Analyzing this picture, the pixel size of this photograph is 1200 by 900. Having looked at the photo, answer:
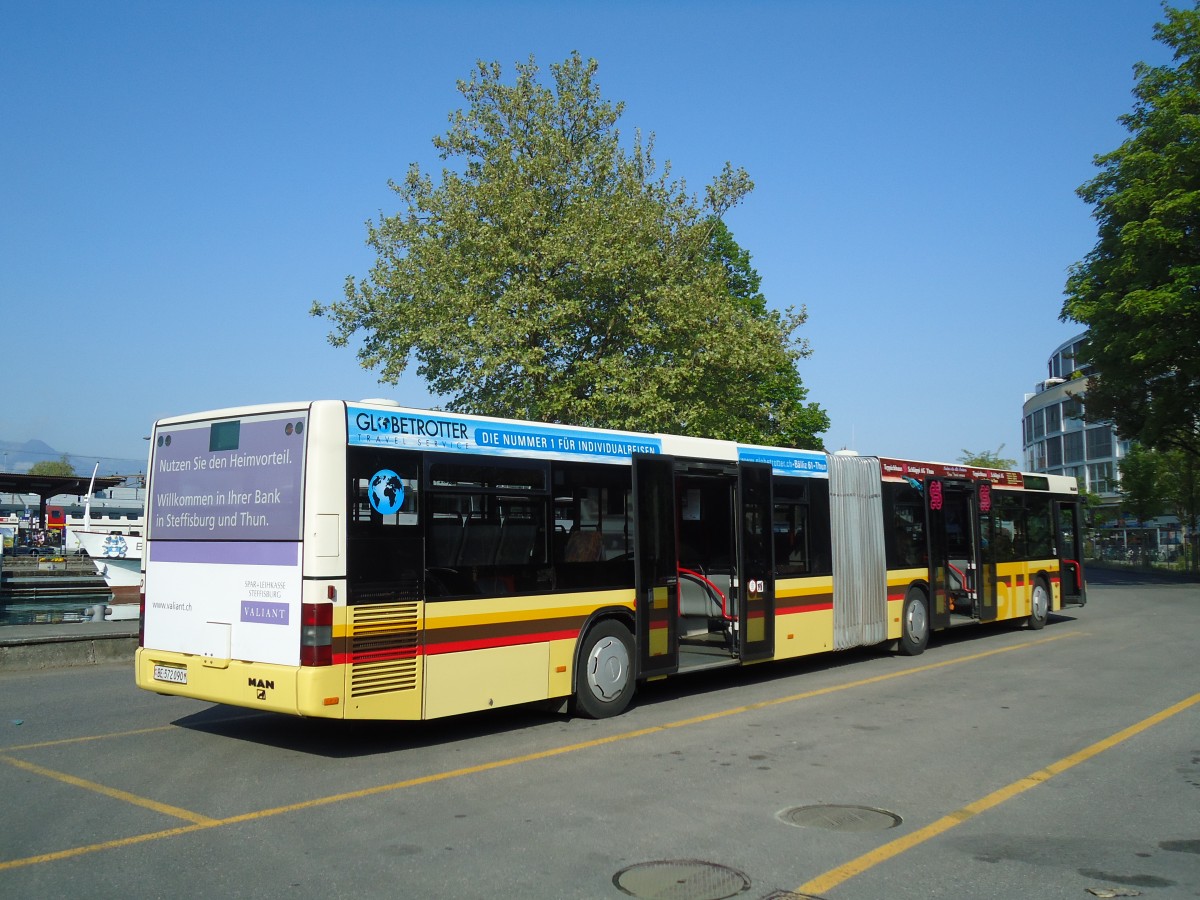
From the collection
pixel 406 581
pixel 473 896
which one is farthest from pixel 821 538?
pixel 473 896

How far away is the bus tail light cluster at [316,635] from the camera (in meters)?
7.90

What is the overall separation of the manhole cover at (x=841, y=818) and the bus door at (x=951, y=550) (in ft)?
33.9

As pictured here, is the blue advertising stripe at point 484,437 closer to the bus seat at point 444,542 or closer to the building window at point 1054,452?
the bus seat at point 444,542

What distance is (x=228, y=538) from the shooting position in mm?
8695

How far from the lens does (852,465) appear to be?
15258mm

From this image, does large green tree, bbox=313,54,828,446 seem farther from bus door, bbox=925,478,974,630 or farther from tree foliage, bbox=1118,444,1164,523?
tree foliage, bbox=1118,444,1164,523

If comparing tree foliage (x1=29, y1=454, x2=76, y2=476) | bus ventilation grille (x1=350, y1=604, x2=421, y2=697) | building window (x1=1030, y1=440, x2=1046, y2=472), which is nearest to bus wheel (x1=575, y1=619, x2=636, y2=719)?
bus ventilation grille (x1=350, y1=604, x2=421, y2=697)

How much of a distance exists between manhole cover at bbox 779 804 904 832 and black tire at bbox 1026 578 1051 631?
1424 centimetres

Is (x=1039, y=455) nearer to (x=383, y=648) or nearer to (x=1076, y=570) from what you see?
(x=1076, y=570)

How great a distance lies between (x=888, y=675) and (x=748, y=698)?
278cm

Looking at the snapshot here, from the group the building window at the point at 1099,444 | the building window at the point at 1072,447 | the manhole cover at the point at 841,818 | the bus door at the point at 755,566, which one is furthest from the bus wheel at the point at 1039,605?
the building window at the point at 1072,447

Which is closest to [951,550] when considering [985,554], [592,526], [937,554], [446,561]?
[937,554]

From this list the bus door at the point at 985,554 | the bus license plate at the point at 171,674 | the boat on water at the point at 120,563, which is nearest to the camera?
the bus license plate at the point at 171,674

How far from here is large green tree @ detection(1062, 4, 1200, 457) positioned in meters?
32.4
